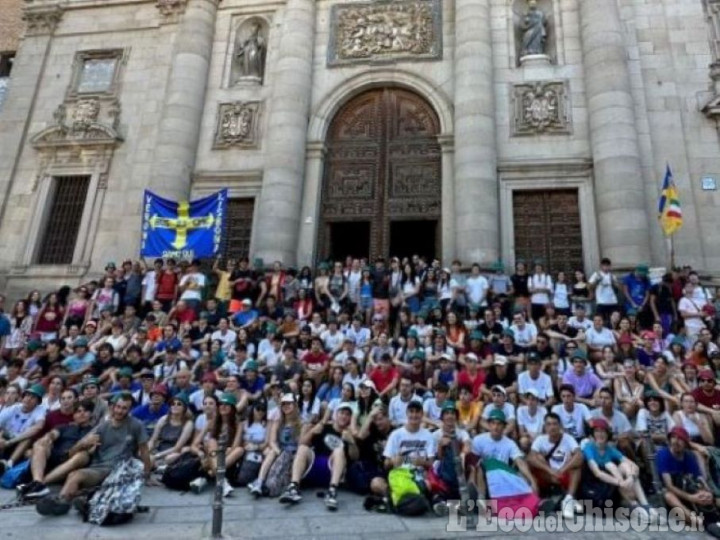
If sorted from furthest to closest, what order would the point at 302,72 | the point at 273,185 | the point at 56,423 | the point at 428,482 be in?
the point at 302,72
the point at 273,185
the point at 56,423
the point at 428,482

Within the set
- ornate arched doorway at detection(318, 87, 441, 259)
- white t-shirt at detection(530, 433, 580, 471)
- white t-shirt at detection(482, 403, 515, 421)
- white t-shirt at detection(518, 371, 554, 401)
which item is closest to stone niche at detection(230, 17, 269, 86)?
ornate arched doorway at detection(318, 87, 441, 259)

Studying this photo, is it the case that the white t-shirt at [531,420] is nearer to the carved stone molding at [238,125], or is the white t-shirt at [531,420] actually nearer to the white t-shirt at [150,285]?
the white t-shirt at [150,285]

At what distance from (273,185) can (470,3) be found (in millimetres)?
8218

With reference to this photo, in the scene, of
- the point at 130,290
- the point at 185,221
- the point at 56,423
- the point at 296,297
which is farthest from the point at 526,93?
the point at 56,423

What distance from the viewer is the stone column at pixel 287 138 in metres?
15.4

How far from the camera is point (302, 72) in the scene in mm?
17125

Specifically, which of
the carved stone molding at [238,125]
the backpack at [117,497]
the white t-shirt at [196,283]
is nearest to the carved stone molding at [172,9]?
the carved stone molding at [238,125]

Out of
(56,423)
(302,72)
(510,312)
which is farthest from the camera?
(302,72)

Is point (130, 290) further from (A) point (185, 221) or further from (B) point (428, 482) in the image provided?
(B) point (428, 482)

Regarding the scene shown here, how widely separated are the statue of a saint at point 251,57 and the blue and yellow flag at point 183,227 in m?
5.78

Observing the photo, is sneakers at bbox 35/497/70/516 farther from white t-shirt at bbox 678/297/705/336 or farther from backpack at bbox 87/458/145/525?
white t-shirt at bbox 678/297/705/336

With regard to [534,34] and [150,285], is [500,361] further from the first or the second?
[534,34]

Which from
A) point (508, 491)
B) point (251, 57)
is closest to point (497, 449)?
point (508, 491)

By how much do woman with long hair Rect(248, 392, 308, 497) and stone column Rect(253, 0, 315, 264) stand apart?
781 cm
